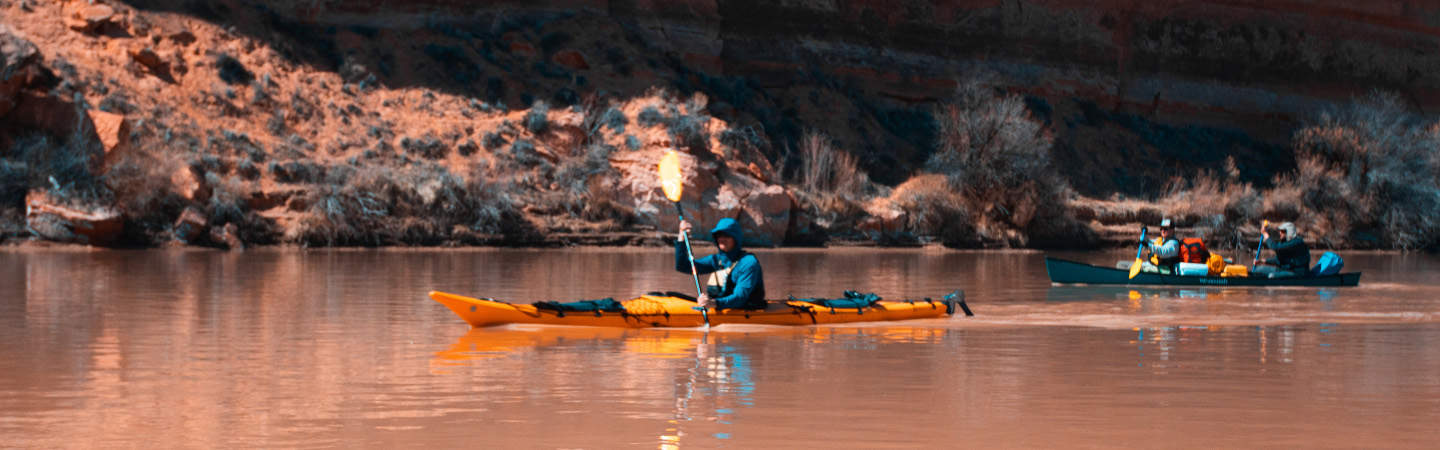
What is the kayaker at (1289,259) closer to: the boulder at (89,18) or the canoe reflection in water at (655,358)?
the canoe reflection in water at (655,358)

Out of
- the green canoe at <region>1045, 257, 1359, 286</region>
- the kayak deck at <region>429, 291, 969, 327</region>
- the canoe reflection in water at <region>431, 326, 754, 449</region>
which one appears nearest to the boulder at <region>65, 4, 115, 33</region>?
the green canoe at <region>1045, 257, 1359, 286</region>

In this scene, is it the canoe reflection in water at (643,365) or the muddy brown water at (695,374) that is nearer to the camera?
the muddy brown water at (695,374)

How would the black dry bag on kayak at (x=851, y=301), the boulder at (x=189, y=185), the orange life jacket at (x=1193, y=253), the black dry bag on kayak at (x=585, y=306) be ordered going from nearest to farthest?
the black dry bag on kayak at (x=585, y=306) < the black dry bag on kayak at (x=851, y=301) < the orange life jacket at (x=1193, y=253) < the boulder at (x=189, y=185)

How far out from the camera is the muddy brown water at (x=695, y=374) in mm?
8367

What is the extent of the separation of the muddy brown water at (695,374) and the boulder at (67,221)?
8.85 metres

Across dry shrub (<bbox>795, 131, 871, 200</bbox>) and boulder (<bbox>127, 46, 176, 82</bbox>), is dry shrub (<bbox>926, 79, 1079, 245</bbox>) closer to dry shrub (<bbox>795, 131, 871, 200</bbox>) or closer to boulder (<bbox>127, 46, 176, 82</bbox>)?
dry shrub (<bbox>795, 131, 871, 200</bbox>)

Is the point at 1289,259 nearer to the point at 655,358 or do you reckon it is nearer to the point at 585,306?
the point at 585,306

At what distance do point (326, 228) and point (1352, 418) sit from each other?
23.6 m

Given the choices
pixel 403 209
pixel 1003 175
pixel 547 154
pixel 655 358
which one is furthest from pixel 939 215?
pixel 655 358

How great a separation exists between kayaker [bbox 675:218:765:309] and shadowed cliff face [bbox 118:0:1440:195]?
22000 mm

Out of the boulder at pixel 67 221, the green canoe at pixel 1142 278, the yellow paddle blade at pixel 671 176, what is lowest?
the green canoe at pixel 1142 278

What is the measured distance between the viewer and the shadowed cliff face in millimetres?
37750

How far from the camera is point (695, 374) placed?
1097cm

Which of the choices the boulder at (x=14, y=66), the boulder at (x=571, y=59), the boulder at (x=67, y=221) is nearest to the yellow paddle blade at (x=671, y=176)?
the boulder at (x=67, y=221)
